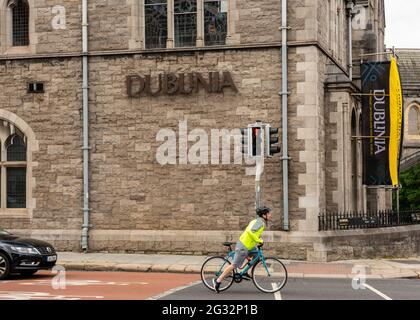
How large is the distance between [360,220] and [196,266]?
5.36 m

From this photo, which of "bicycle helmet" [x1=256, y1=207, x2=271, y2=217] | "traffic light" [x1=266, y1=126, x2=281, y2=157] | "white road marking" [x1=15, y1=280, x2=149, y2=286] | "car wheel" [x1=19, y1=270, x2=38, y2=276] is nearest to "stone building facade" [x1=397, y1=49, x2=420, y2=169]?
"traffic light" [x1=266, y1=126, x2=281, y2=157]

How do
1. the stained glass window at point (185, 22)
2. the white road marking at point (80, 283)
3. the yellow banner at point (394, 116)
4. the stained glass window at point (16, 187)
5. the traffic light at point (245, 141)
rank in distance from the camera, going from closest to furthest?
the white road marking at point (80, 283)
the traffic light at point (245, 141)
the stained glass window at point (185, 22)
the stained glass window at point (16, 187)
the yellow banner at point (394, 116)

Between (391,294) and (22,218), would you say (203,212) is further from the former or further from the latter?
(391,294)

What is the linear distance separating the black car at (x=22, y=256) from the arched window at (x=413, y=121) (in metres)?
41.1

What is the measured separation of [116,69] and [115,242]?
4.77m

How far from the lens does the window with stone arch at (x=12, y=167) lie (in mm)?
23359

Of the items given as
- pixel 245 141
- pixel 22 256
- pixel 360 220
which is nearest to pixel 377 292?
pixel 245 141

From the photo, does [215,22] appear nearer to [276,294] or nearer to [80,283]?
[80,283]

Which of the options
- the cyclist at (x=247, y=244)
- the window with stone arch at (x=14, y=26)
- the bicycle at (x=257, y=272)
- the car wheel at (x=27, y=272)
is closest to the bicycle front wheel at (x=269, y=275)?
the bicycle at (x=257, y=272)

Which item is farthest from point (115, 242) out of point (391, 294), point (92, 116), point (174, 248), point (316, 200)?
point (391, 294)

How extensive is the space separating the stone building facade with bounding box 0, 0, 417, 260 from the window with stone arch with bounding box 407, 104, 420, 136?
3252 cm

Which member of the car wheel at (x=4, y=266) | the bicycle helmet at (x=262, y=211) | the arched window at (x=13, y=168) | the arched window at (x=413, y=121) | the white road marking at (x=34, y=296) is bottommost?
the white road marking at (x=34, y=296)

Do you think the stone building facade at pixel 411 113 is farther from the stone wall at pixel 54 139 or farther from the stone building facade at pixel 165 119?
the stone wall at pixel 54 139

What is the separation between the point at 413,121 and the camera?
5509cm
